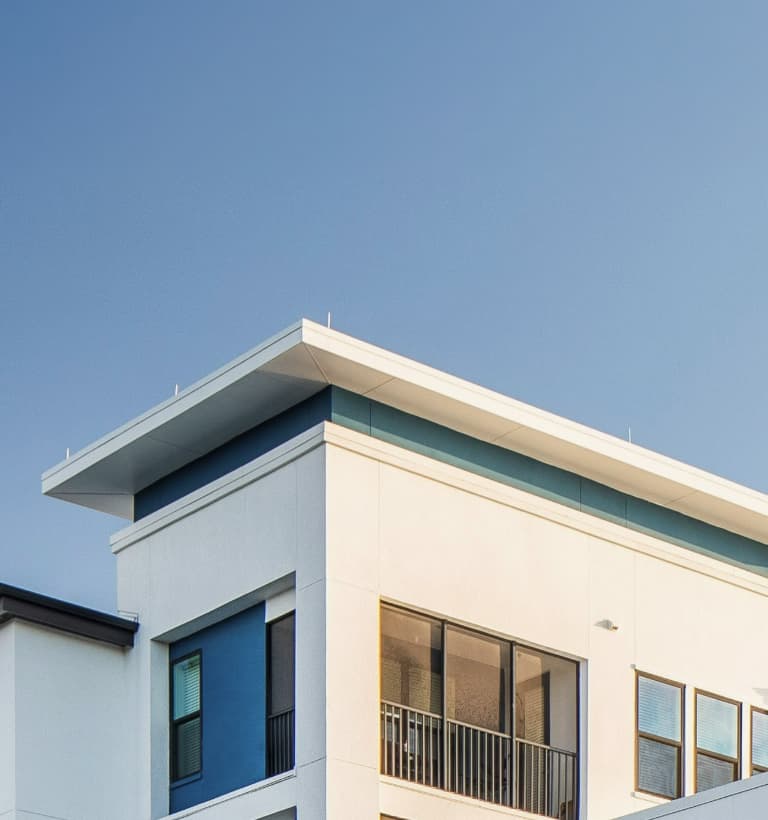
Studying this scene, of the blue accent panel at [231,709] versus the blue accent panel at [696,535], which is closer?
the blue accent panel at [231,709]

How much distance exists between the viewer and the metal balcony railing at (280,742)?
22891mm

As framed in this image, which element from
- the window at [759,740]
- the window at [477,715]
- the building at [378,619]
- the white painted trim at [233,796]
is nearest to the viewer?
the white painted trim at [233,796]

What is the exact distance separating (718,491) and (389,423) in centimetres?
542

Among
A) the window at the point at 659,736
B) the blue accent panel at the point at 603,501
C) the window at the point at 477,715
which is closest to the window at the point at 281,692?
the window at the point at 477,715

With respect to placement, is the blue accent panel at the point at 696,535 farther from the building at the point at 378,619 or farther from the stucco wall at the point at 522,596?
the stucco wall at the point at 522,596

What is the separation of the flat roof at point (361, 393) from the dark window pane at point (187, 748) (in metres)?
3.50

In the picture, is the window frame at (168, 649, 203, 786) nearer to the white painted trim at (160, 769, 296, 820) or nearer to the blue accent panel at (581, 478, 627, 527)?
the white painted trim at (160, 769, 296, 820)

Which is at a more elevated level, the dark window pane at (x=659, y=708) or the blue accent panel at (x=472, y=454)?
the blue accent panel at (x=472, y=454)

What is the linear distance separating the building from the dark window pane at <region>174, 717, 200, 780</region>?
0.10 feet

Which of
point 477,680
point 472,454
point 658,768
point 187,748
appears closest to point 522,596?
point 477,680

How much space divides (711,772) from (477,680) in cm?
430

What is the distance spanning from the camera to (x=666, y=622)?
26.2 metres

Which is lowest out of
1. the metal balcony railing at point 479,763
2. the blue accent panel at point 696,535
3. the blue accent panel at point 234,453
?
the metal balcony railing at point 479,763

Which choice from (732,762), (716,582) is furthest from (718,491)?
(732,762)
